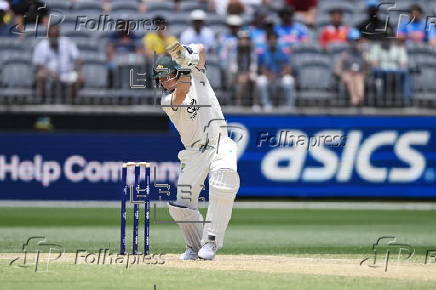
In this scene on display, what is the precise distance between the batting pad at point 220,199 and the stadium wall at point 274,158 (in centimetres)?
817

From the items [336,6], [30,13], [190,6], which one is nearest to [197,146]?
[30,13]

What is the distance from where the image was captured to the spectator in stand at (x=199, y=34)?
64.0ft

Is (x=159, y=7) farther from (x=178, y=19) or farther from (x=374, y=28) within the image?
(x=374, y=28)

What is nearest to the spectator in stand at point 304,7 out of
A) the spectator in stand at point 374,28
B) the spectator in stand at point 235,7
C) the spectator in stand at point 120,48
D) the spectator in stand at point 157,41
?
the spectator in stand at point 235,7

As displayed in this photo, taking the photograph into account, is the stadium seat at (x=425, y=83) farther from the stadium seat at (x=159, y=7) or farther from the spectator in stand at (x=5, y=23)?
the spectator in stand at (x=5, y=23)

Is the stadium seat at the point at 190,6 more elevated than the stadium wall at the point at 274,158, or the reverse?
the stadium seat at the point at 190,6

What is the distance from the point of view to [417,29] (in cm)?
2044

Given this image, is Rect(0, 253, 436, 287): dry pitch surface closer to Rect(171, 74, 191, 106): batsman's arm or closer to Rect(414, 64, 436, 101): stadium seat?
Rect(171, 74, 191, 106): batsman's arm

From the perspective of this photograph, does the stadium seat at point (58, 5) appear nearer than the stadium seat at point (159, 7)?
Yes

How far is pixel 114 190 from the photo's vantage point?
19219 mm

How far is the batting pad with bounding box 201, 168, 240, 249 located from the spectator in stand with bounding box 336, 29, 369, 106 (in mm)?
8763

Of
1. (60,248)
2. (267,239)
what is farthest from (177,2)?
(60,248)

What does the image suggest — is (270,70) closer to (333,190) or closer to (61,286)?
(333,190)

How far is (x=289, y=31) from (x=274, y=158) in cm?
245
